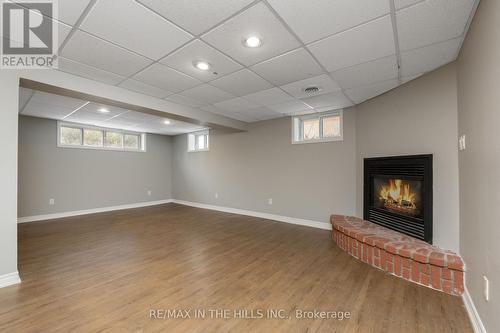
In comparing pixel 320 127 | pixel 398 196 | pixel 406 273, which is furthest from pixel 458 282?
pixel 320 127

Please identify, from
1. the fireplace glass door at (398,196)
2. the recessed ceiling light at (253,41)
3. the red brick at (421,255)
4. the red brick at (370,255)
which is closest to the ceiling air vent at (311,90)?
the recessed ceiling light at (253,41)

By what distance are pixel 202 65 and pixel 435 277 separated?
3.54 m

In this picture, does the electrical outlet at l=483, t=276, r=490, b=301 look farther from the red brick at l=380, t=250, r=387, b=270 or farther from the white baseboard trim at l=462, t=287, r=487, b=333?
the red brick at l=380, t=250, r=387, b=270

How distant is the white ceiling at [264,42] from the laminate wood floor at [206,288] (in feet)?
8.32

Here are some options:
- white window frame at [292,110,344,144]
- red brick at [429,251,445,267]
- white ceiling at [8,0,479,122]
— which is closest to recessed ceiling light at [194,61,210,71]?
white ceiling at [8,0,479,122]

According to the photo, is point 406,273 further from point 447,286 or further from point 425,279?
point 447,286

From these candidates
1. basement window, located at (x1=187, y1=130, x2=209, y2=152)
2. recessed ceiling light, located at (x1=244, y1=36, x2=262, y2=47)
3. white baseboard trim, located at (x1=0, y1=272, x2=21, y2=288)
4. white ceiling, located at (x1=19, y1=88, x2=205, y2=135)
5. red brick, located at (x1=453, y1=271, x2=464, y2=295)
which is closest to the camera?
recessed ceiling light, located at (x1=244, y1=36, x2=262, y2=47)

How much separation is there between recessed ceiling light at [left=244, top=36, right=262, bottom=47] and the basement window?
5.20 meters

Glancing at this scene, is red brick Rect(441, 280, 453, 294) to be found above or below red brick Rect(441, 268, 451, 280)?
below

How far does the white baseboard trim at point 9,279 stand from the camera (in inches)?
88.2

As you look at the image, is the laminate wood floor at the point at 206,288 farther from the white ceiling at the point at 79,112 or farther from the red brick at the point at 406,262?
the white ceiling at the point at 79,112

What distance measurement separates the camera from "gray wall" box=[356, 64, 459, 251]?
2.49 meters

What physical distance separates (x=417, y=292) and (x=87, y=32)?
4.14 metres

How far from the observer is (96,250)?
10.9ft
